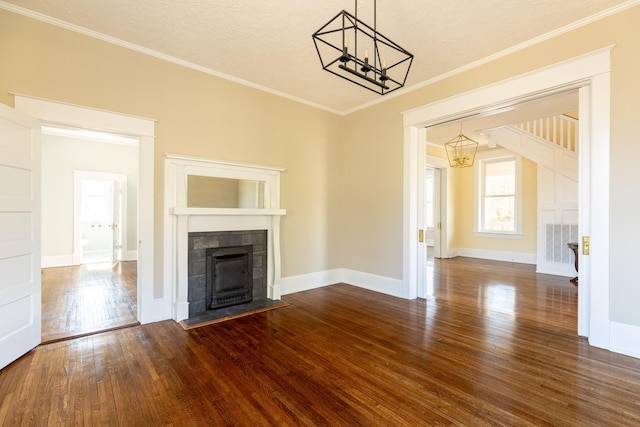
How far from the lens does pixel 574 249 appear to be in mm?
5160

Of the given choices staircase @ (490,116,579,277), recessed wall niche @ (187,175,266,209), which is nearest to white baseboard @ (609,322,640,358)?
staircase @ (490,116,579,277)

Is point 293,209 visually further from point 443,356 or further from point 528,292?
point 528,292

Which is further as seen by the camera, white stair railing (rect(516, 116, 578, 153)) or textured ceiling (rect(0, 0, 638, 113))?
white stair railing (rect(516, 116, 578, 153))

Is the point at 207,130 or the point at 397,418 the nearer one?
the point at 397,418

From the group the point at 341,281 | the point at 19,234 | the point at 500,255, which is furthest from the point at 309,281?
the point at 500,255

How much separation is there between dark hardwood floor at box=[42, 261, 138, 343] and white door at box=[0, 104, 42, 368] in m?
0.40

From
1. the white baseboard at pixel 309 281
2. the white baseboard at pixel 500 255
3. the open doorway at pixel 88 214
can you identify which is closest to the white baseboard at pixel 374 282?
the white baseboard at pixel 309 281

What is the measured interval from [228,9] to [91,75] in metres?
1.64

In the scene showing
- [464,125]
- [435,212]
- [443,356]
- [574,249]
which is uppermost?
[464,125]

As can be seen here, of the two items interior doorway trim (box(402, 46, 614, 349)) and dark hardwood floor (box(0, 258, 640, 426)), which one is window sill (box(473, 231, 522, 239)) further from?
interior doorway trim (box(402, 46, 614, 349))

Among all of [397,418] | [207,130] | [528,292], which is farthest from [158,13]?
[528,292]

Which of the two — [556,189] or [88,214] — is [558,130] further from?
[88,214]

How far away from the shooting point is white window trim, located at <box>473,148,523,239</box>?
7.12 m

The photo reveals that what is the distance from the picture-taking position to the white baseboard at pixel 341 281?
445 centimetres
